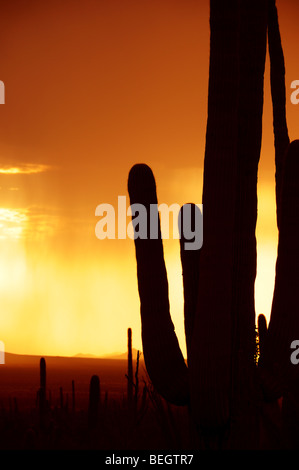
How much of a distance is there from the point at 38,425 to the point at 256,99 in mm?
7261

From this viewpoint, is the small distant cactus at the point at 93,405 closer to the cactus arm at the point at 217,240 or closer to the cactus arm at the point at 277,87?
the cactus arm at the point at 217,240

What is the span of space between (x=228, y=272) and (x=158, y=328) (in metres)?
1.31

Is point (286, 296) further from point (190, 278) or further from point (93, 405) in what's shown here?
point (93, 405)

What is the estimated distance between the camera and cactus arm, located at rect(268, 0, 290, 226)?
34.3ft

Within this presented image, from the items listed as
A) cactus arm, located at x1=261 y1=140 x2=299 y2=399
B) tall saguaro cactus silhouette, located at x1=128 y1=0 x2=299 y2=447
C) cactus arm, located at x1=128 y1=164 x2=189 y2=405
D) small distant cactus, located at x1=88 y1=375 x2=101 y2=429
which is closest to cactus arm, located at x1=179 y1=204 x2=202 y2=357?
tall saguaro cactus silhouette, located at x1=128 y1=0 x2=299 y2=447

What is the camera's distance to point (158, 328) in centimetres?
816

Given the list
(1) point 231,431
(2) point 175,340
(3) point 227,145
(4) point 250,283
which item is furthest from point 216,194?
(1) point 231,431

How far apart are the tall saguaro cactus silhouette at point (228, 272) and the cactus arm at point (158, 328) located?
0.04 ft

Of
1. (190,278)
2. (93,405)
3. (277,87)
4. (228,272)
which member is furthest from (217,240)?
(93,405)

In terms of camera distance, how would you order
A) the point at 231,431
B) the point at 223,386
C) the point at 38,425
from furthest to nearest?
the point at 38,425, the point at 231,431, the point at 223,386

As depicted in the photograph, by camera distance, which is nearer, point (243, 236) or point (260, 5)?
point (243, 236)

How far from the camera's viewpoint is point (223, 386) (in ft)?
23.9

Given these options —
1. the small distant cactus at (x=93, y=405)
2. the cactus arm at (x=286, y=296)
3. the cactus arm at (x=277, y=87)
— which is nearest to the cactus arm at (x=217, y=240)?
the cactus arm at (x=286, y=296)
